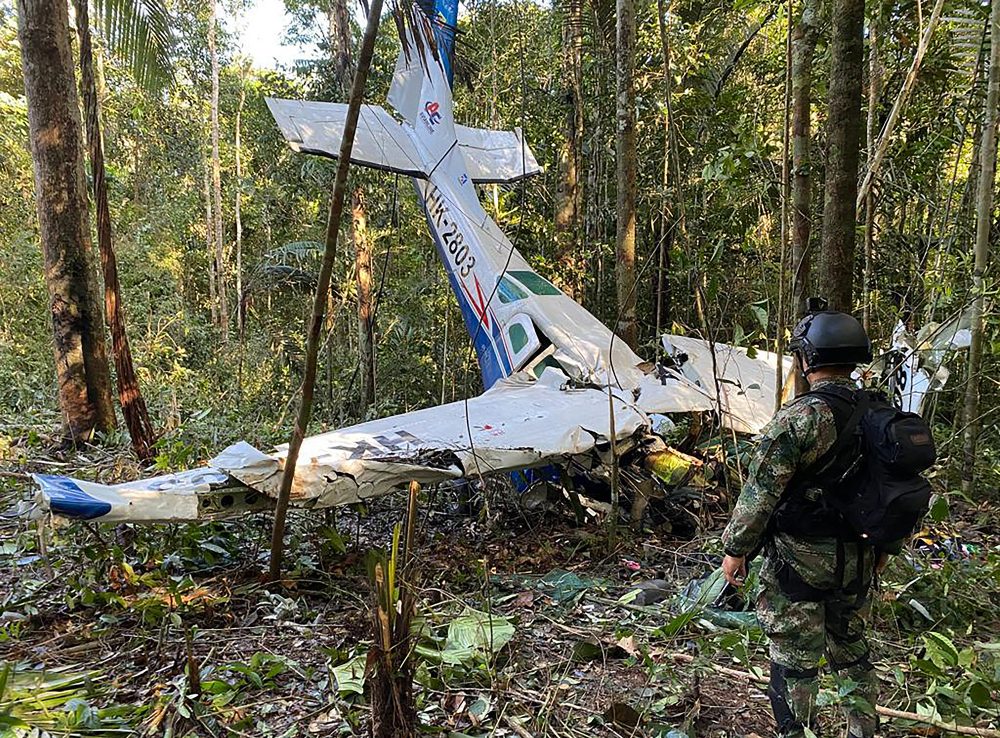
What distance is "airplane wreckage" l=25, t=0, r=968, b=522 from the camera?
12.5 ft

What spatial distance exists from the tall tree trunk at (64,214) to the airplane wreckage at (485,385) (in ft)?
7.48

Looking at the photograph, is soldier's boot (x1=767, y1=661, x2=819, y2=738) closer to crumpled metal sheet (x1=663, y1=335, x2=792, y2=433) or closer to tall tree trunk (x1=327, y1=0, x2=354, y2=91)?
crumpled metal sheet (x1=663, y1=335, x2=792, y2=433)

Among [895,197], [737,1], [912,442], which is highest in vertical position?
[737,1]

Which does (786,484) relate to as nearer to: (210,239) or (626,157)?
(626,157)

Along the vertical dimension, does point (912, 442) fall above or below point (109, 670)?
above

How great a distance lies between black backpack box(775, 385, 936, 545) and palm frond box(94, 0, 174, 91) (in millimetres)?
7679

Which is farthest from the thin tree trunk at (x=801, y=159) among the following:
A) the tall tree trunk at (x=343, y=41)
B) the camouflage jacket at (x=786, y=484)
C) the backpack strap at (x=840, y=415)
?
the tall tree trunk at (x=343, y=41)

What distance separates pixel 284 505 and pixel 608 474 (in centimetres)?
284

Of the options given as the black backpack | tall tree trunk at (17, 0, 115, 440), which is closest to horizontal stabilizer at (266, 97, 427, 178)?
tall tree trunk at (17, 0, 115, 440)

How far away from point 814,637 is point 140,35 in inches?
325

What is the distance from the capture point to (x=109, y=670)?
3.10m

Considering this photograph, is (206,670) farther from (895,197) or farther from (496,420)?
(895,197)

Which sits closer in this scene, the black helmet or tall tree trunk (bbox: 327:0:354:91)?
the black helmet

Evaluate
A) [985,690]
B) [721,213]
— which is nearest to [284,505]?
[985,690]
